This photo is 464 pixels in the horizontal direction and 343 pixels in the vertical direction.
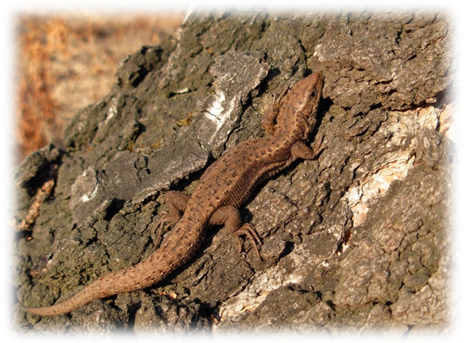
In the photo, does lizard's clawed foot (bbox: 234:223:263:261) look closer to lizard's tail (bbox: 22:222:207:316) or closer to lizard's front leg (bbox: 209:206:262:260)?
lizard's front leg (bbox: 209:206:262:260)

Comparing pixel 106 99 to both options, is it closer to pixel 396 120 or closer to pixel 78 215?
pixel 78 215

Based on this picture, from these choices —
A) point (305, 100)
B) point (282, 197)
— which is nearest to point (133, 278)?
point (282, 197)

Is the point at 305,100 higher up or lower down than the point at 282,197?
higher up

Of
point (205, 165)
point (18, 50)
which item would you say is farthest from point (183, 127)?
point (18, 50)

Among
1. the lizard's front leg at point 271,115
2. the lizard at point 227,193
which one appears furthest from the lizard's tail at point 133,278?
the lizard's front leg at point 271,115

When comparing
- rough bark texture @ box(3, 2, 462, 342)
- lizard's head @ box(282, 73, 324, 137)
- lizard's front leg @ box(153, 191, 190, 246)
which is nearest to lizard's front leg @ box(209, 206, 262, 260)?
rough bark texture @ box(3, 2, 462, 342)

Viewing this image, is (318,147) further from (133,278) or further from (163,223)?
(133,278)
